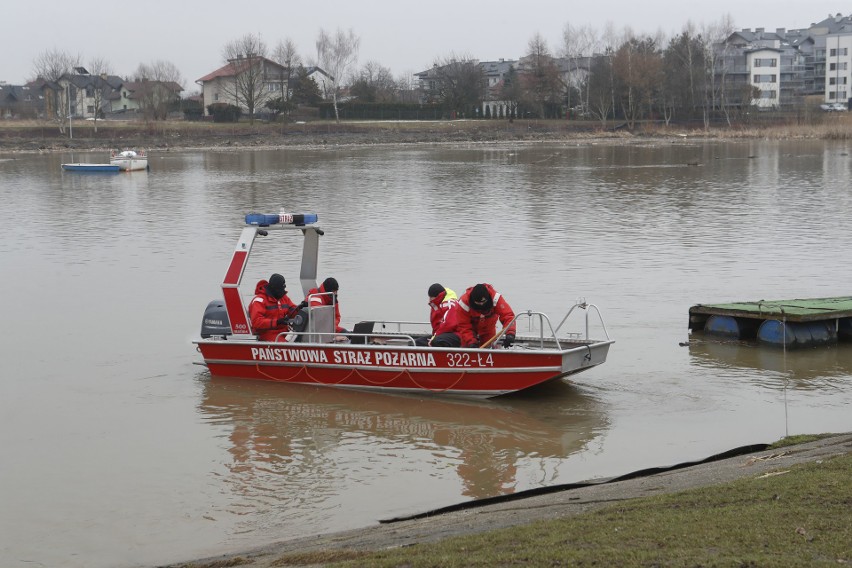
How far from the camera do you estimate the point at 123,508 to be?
35.0ft

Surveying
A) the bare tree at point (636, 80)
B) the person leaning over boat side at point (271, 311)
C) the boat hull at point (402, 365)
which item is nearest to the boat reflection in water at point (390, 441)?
the boat hull at point (402, 365)

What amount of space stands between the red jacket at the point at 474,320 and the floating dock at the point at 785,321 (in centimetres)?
454

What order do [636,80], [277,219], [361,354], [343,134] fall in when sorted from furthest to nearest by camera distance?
[636,80]
[343,134]
[277,219]
[361,354]

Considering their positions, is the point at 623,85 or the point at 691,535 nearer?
the point at 691,535

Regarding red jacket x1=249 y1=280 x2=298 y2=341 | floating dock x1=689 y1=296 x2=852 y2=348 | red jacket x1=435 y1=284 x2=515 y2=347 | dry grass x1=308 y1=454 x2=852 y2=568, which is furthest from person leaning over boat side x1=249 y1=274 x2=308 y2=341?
dry grass x1=308 y1=454 x2=852 y2=568

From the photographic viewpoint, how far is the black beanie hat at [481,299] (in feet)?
45.3

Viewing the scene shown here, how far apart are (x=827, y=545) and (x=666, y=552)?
3.05 ft

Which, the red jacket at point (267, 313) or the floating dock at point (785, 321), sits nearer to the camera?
the red jacket at point (267, 313)

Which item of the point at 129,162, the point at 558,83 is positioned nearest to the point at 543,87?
the point at 558,83

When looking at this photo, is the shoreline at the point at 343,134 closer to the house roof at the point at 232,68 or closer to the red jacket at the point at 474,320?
the house roof at the point at 232,68

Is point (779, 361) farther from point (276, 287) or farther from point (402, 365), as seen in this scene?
point (276, 287)

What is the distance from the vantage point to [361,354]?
47.8 feet

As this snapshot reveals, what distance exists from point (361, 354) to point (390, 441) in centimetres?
200

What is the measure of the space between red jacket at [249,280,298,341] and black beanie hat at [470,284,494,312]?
2.90 metres
